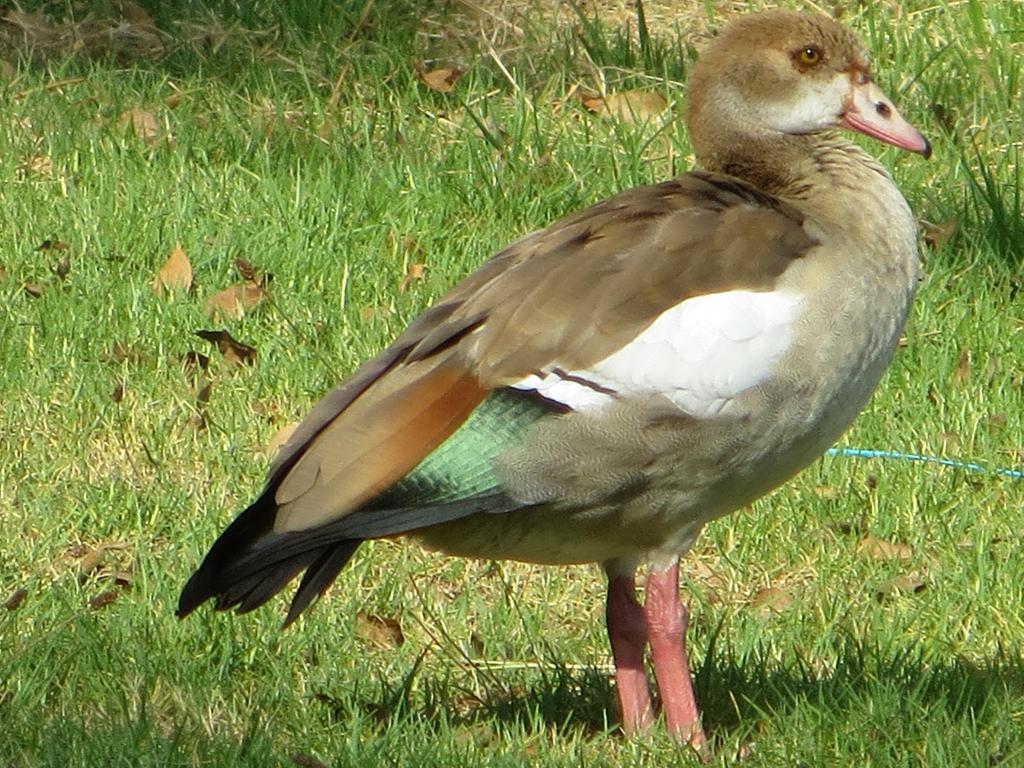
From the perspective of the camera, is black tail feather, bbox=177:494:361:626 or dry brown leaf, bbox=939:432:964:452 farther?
dry brown leaf, bbox=939:432:964:452

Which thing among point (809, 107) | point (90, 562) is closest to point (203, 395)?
point (90, 562)

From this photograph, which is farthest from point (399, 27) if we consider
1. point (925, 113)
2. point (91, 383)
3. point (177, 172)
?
Result: point (91, 383)

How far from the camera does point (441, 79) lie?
7.11 meters

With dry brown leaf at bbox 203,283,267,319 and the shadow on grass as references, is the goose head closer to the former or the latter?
the shadow on grass

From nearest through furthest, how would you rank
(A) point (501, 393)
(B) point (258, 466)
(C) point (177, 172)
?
(A) point (501, 393), (B) point (258, 466), (C) point (177, 172)

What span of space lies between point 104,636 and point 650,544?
1232mm

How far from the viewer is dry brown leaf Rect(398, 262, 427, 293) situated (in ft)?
19.2

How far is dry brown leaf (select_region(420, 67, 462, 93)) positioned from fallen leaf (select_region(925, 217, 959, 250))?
1.96 metres

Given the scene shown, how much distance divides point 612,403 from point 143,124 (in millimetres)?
3849


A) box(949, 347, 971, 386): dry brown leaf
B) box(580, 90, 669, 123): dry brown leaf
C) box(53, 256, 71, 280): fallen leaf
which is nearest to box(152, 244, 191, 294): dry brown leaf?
box(53, 256, 71, 280): fallen leaf

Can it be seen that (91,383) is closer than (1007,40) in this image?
Yes

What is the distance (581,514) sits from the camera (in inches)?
140

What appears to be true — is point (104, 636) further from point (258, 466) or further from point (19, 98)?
point (19, 98)

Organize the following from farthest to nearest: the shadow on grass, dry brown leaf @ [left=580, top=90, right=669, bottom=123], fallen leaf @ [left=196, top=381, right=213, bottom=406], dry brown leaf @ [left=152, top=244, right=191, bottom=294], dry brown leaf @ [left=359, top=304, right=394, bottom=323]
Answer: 1. dry brown leaf @ [left=580, top=90, right=669, bottom=123]
2. dry brown leaf @ [left=152, top=244, right=191, bottom=294]
3. dry brown leaf @ [left=359, top=304, right=394, bottom=323]
4. fallen leaf @ [left=196, top=381, right=213, bottom=406]
5. the shadow on grass
